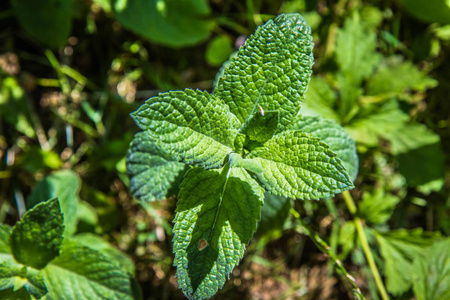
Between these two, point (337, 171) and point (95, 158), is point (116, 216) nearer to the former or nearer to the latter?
point (95, 158)

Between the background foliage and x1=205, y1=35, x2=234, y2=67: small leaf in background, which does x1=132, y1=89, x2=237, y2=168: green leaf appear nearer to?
the background foliage

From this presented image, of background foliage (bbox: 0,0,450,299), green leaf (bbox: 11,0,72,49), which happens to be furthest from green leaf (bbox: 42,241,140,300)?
green leaf (bbox: 11,0,72,49)

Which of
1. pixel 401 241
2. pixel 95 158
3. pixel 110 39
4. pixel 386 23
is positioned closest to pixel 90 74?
pixel 110 39

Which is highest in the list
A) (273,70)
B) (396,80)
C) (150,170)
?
(273,70)

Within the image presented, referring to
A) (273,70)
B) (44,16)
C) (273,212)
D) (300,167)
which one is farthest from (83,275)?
(44,16)

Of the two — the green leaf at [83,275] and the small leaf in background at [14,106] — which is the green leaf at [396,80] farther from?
the small leaf in background at [14,106]

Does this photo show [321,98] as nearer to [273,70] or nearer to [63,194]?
[273,70]
